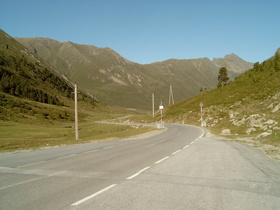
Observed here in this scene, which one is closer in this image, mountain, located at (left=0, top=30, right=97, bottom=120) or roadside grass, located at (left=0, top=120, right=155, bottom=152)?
roadside grass, located at (left=0, top=120, right=155, bottom=152)

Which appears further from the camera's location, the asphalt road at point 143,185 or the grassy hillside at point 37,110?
the grassy hillside at point 37,110

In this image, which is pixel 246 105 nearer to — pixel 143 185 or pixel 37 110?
pixel 143 185

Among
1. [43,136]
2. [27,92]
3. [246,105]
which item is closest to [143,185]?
[43,136]

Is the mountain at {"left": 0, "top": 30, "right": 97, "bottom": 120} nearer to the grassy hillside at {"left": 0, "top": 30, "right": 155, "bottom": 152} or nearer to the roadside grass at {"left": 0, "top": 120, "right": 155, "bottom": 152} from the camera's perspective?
the grassy hillside at {"left": 0, "top": 30, "right": 155, "bottom": 152}

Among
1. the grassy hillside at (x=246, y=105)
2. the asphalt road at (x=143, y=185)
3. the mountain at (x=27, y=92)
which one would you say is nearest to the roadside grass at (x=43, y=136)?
the asphalt road at (x=143, y=185)

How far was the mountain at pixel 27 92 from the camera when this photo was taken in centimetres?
7879

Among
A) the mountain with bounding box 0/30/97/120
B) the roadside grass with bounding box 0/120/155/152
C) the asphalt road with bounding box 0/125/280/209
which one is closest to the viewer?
the asphalt road with bounding box 0/125/280/209

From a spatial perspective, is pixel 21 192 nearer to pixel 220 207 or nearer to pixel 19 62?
pixel 220 207

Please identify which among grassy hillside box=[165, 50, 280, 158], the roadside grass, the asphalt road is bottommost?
the roadside grass

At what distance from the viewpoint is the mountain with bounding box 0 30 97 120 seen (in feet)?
258

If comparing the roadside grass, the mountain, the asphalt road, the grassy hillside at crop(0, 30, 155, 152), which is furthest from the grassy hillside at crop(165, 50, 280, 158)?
the mountain

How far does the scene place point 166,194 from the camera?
674cm

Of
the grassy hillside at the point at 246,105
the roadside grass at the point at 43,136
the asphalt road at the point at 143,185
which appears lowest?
the roadside grass at the point at 43,136

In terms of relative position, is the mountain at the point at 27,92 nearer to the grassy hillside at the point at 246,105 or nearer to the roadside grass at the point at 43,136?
the roadside grass at the point at 43,136
